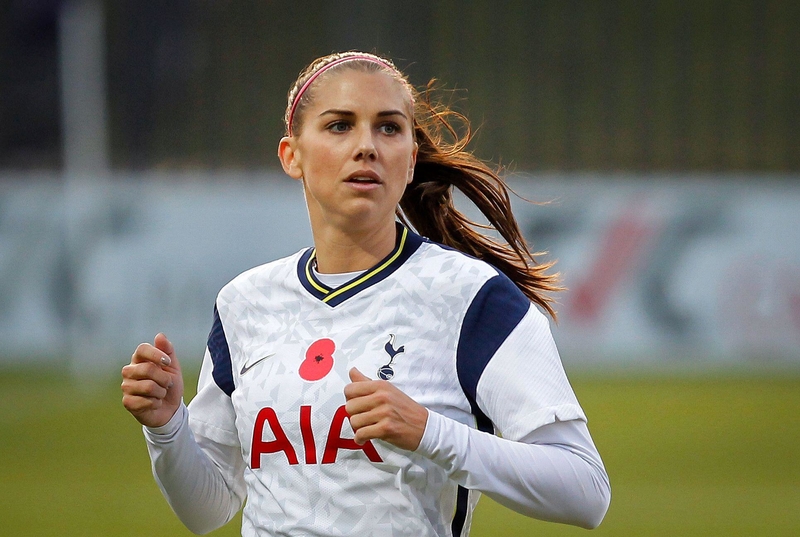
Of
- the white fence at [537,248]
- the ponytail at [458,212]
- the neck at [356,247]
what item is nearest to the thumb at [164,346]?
the neck at [356,247]

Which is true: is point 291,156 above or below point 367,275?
above

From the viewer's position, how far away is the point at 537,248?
413 inches

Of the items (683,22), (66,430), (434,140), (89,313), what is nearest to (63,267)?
(89,313)

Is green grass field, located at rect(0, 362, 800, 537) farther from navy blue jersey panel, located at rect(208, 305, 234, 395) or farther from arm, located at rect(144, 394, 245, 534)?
navy blue jersey panel, located at rect(208, 305, 234, 395)

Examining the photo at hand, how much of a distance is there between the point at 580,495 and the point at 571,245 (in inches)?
333

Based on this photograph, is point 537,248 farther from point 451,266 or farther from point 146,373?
point 146,373

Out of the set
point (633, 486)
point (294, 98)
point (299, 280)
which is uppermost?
point (294, 98)

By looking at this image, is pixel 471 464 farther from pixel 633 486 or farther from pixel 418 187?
pixel 633 486

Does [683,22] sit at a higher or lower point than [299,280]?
higher

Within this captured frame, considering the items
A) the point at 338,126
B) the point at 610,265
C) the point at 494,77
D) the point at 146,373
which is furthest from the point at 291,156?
the point at 494,77

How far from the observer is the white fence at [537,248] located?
10250 millimetres

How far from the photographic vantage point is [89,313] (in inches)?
427

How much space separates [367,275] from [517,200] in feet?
28.2

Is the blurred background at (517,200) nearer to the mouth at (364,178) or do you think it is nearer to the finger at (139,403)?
the finger at (139,403)
